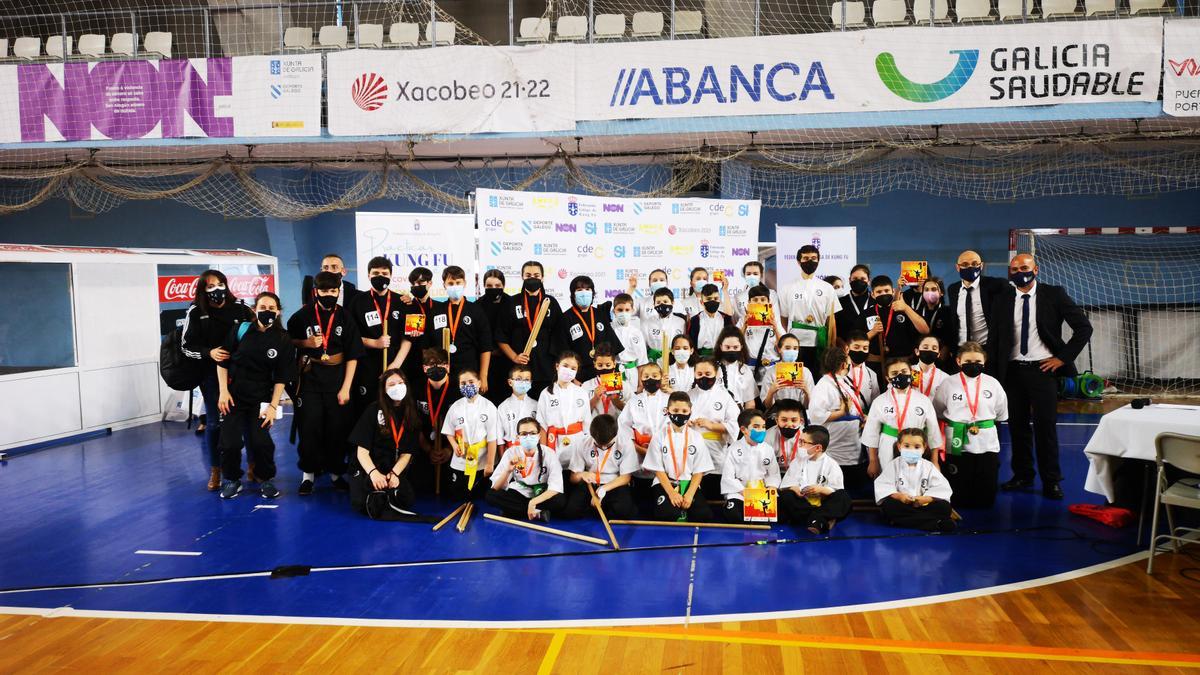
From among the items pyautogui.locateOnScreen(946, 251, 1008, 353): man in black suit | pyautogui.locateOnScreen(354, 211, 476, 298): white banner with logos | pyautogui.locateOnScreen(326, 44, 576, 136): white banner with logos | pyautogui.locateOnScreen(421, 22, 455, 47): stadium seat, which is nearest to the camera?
pyautogui.locateOnScreen(946, 251, 1008, 353): man in black suit

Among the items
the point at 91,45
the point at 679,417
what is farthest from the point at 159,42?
the point at 679,417

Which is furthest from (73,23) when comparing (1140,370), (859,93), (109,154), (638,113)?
(1140,370)

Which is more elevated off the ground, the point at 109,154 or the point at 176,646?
the point at 109,154

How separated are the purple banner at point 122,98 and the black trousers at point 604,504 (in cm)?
822

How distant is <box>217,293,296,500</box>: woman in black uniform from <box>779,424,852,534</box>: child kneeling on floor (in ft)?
14.1

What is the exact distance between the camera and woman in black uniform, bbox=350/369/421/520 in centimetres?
607

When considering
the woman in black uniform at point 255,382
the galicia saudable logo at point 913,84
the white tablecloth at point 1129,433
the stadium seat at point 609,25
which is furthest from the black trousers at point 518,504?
the stadium seat at point 609,25

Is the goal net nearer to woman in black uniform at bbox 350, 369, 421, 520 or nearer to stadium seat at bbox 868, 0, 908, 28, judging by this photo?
stadium seat at bbox 868, 0, 908, 28

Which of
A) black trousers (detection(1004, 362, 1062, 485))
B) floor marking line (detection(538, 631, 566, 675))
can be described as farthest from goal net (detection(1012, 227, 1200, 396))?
floor marking line (detection(538, 631, 566, 675))

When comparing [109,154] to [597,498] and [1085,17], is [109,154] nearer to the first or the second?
[597,498]

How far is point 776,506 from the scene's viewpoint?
569 centimetres

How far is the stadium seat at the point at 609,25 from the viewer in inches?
469

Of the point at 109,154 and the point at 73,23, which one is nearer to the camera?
the point at 109,154

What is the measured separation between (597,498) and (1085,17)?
33.4ft
